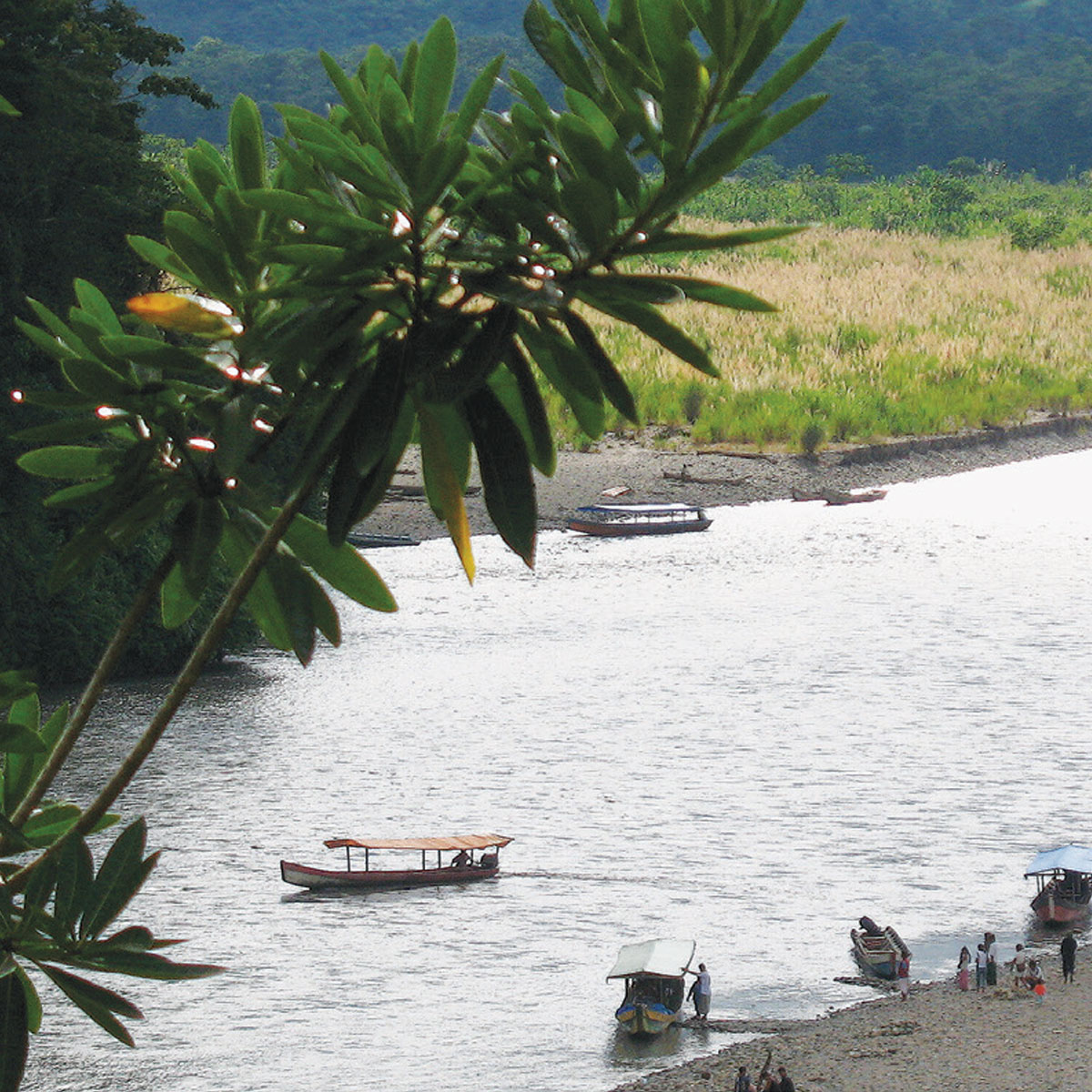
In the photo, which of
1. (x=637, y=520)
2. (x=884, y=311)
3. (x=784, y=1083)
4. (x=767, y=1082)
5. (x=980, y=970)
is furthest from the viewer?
(x=884, y=311)

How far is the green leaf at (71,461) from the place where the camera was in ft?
7.20

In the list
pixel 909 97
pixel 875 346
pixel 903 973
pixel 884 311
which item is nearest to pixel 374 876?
pixel 903 973

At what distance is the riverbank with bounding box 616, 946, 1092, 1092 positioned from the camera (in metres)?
20.2

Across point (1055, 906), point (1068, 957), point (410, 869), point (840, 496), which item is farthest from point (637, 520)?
point (1068, 957)

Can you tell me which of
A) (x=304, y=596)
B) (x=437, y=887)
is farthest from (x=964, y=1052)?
(x=304, y=596)

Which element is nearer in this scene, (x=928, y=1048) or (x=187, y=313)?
(x=187, y=313)

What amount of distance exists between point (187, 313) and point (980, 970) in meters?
21.7

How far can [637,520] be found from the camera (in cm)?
5372

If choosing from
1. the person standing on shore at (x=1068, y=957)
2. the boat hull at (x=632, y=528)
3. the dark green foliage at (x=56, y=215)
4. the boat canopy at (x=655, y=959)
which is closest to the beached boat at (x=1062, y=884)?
the person standing on shore at (x=1068, y=957)

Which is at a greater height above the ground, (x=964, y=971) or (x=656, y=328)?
(x=656, y=328)

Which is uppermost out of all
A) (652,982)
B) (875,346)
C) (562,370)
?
(875,346)

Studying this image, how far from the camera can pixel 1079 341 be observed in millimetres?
80938

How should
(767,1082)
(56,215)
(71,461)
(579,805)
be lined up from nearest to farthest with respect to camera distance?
1. (71,461)
2. (767,1082)
3. (579,805)
4. (56,215)

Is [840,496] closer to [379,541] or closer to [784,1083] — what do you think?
[379,541]
